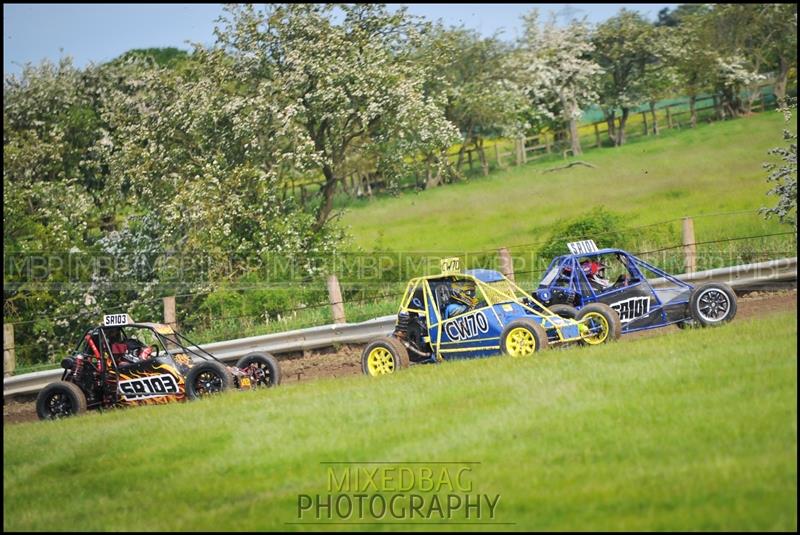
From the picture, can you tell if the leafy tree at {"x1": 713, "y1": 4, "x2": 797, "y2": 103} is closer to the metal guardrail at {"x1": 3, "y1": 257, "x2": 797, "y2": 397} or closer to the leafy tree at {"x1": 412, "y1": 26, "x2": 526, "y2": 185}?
the leafy tree at {"x1": 412, "y1": 26, "x2": 526, "y2": 185}

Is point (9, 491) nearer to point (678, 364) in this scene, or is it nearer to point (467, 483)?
point (467, 483)

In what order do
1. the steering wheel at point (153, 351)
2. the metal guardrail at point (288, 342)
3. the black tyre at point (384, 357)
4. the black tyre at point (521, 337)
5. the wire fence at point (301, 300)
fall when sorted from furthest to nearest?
1. the wire fence at point (301, 300)
2. the metal guardrail at point (288, 342)
3. the steering wheel at point (153, 351)
4. the black tyre at point (384, 357)
5. the black tyre at point (521, 337)

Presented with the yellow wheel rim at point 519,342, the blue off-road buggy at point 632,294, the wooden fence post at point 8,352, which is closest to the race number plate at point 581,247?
the blue off-road buggy at point 632,294

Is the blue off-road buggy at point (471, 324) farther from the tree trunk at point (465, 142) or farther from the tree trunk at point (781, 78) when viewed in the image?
the tree trunk at point (781, 78)

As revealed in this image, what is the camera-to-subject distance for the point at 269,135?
25047 mm

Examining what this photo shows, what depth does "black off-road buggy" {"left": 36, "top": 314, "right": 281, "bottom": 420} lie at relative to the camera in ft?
52.2

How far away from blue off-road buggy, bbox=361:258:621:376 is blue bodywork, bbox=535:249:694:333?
699 mm

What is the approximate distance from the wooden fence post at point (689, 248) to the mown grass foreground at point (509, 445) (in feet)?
18.8

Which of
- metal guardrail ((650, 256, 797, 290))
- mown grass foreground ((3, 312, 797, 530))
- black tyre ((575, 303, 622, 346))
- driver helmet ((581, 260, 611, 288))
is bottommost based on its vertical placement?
mown grass foreground ((3, 312, 797, 530))

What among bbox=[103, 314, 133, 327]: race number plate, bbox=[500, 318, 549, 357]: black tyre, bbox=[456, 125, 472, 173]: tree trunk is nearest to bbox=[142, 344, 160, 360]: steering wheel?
bbox=[103, 314, 133, 327]: race number plate

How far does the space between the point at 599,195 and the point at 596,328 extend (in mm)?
23653

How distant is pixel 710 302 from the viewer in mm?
15117

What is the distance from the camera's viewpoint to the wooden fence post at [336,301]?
797 inches

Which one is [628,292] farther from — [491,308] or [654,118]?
[654,118]
